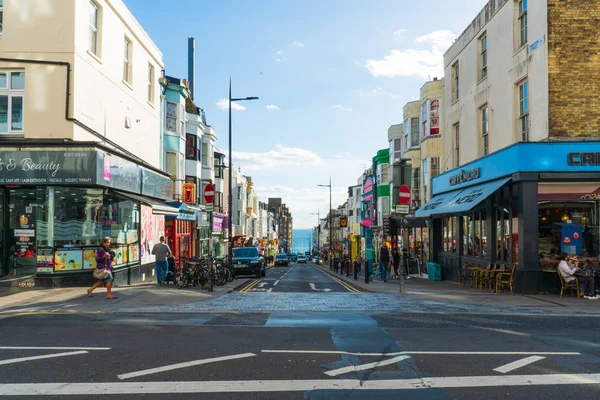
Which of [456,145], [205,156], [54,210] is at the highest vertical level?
[205,156]

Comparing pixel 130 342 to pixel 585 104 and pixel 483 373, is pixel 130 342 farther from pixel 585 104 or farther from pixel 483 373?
pixel 585 104

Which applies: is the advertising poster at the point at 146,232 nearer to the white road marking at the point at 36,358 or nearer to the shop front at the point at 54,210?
the shop front at the point at 54,210

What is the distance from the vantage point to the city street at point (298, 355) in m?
5.96

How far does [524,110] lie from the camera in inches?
724

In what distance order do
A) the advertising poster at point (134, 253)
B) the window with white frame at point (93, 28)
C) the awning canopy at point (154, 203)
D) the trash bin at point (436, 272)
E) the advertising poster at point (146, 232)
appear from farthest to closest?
the trash bin at point (436, 272), the advertising poster at point (146, 232), the advertising poster at point (134, 253), the awning canopy at point (154, 203), the window with white frame at point (93, 28)

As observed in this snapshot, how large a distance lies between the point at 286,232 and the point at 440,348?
18441 cm

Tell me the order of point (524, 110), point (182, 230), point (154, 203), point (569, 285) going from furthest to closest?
point (182, 230)
point (154, 203)
point (524, 110)
point (569, 285)

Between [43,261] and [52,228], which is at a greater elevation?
[52,228]

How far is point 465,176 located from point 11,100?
16862 millimetres

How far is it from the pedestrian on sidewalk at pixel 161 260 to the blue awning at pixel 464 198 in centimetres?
1043

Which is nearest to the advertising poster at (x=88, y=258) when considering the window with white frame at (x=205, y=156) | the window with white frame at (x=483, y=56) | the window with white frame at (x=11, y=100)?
the window with white frame at (x=11, y=100)

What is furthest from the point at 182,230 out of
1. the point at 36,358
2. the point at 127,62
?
the point at 36,358

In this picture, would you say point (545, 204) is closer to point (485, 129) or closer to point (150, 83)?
point (485, 129)

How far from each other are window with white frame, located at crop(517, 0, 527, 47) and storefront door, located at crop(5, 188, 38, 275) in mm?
16659
